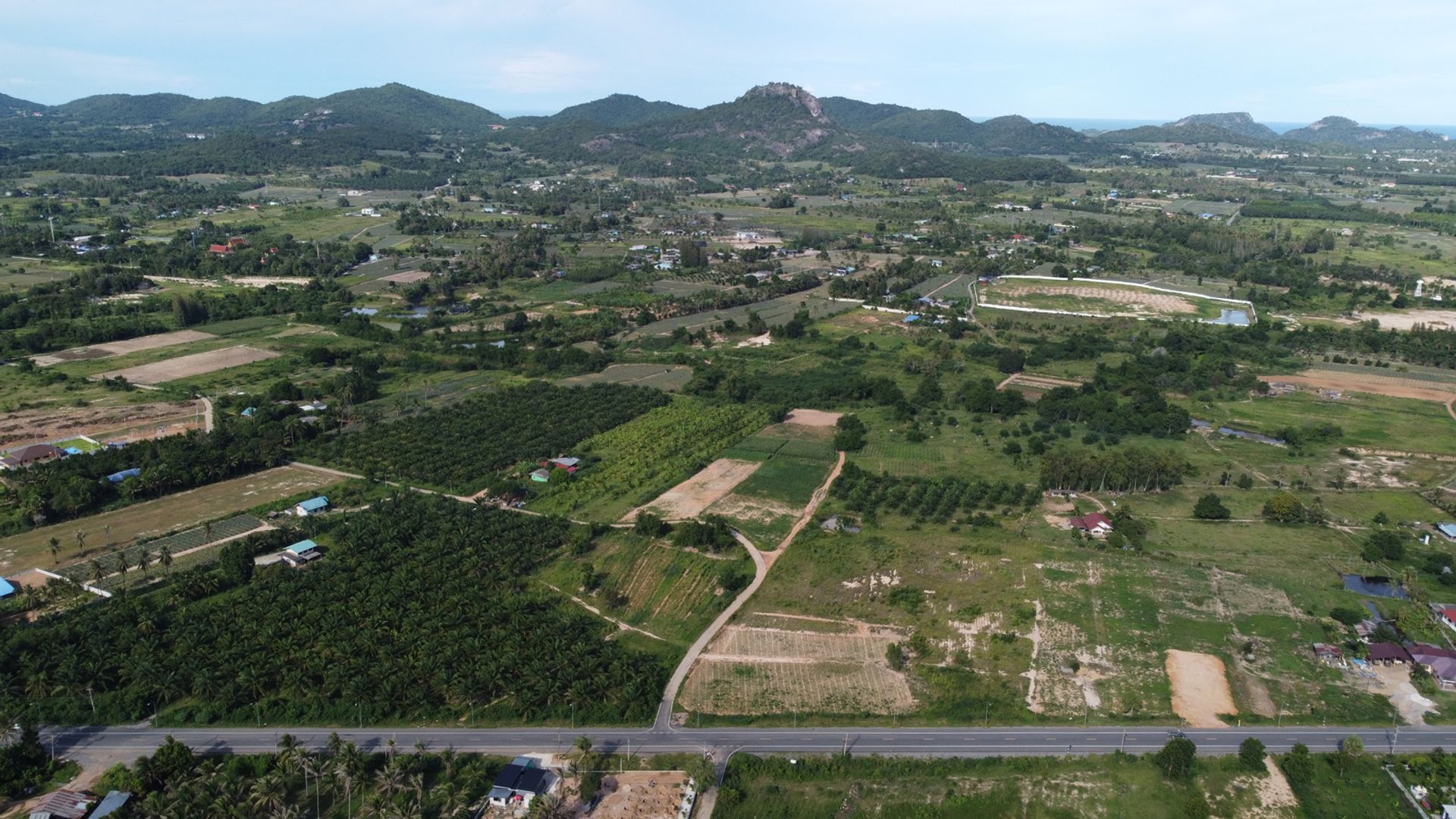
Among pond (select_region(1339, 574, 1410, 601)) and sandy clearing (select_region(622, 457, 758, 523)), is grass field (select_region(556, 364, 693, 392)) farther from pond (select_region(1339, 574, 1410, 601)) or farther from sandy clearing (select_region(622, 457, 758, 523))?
pond (select_region(1339, 574, 1410, 601))

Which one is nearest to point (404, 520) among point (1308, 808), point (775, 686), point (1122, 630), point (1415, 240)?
point (775, 686)

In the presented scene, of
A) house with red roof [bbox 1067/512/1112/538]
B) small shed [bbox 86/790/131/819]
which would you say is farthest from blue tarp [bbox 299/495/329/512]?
house with red roof [bbox 1067/512/1112/538]

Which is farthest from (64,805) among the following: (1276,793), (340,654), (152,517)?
(1276,793)

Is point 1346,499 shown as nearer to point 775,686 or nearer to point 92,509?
point 775,686

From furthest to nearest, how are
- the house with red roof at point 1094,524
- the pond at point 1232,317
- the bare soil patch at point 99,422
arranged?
the pond at point 1232,317 < the bare soil patch at point 99,422 < the house with red roof at point 1094,524

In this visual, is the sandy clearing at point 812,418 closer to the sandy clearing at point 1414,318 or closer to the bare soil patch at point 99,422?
the bare soil patch at point 99,422

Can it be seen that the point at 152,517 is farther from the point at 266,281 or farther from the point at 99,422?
the point at 266,281

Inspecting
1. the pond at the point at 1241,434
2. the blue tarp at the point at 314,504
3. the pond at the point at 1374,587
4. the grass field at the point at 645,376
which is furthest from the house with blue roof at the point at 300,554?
the pond at the point at 1241,434
